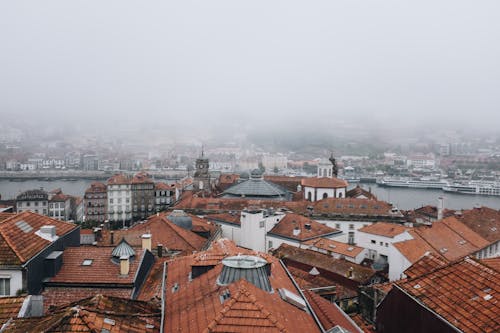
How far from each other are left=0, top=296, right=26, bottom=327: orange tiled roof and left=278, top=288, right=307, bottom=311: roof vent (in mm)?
5337

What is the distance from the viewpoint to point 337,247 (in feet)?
86.6

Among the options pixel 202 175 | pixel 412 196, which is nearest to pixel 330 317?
pixel 202 175

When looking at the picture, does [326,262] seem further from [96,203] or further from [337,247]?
[96,203]

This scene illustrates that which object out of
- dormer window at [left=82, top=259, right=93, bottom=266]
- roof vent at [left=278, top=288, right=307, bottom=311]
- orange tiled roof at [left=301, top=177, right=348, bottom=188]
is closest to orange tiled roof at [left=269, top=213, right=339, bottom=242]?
orange tiled roof at [left=301, top=177, right=348, bottom=188]

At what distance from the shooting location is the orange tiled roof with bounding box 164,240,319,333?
7797mm

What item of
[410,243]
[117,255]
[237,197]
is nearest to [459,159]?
[237,197]

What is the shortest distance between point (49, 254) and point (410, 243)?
17.0 metres

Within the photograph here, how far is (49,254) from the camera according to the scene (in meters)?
13.0

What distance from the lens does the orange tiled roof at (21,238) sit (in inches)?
460

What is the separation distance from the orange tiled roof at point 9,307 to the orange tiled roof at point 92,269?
3.45 metres

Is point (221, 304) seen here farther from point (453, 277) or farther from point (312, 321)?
point (453, 277)

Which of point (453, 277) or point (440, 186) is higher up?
point (453, 277)

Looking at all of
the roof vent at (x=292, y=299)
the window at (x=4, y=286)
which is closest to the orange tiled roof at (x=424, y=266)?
the roof vent at (x=292, y=299)

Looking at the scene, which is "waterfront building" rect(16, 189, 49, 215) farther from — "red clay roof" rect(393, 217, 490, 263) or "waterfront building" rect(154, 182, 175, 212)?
"red clay roof" rect(393, 217, 490, 263)
